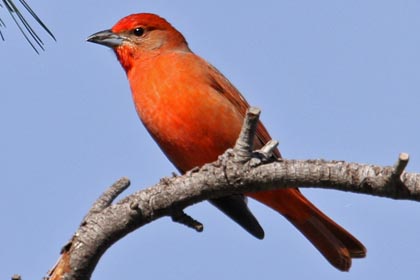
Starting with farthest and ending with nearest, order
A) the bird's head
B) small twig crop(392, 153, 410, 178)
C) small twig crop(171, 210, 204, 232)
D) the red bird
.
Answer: the bird's head → the red bird → small twig crop(171, 210, 204, 232) → small twig crop(392, 153, 410, 178)

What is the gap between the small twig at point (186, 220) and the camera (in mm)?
3980

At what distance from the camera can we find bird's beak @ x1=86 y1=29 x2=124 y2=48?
6.17 meters

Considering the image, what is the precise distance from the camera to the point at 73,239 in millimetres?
3711

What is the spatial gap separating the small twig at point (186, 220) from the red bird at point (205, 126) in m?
1.02

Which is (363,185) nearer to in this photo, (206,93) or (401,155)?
(401,155)

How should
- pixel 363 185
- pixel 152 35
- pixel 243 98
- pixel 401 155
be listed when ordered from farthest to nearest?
pixel 152 35, pixel 243 98, pixel 363 185, pixel 401 155

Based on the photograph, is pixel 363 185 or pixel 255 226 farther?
pixel 255 226

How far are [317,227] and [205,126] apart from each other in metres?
1.06

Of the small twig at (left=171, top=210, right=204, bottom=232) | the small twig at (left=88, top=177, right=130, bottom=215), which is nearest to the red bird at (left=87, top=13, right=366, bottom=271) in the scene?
the small twig at (left=171, top=210, right=204, bottom=232)

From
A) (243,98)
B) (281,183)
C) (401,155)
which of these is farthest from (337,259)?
(401,155)

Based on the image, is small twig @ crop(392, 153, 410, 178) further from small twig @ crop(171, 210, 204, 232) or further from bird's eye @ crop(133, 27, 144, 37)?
bird's eye @ crop(133, 27, 144, 37)

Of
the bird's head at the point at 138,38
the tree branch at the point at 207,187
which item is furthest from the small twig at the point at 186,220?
the bird's head at the point at 138,38

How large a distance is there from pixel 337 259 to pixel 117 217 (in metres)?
2.08

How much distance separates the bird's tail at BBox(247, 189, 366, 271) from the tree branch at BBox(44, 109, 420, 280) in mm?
1639
